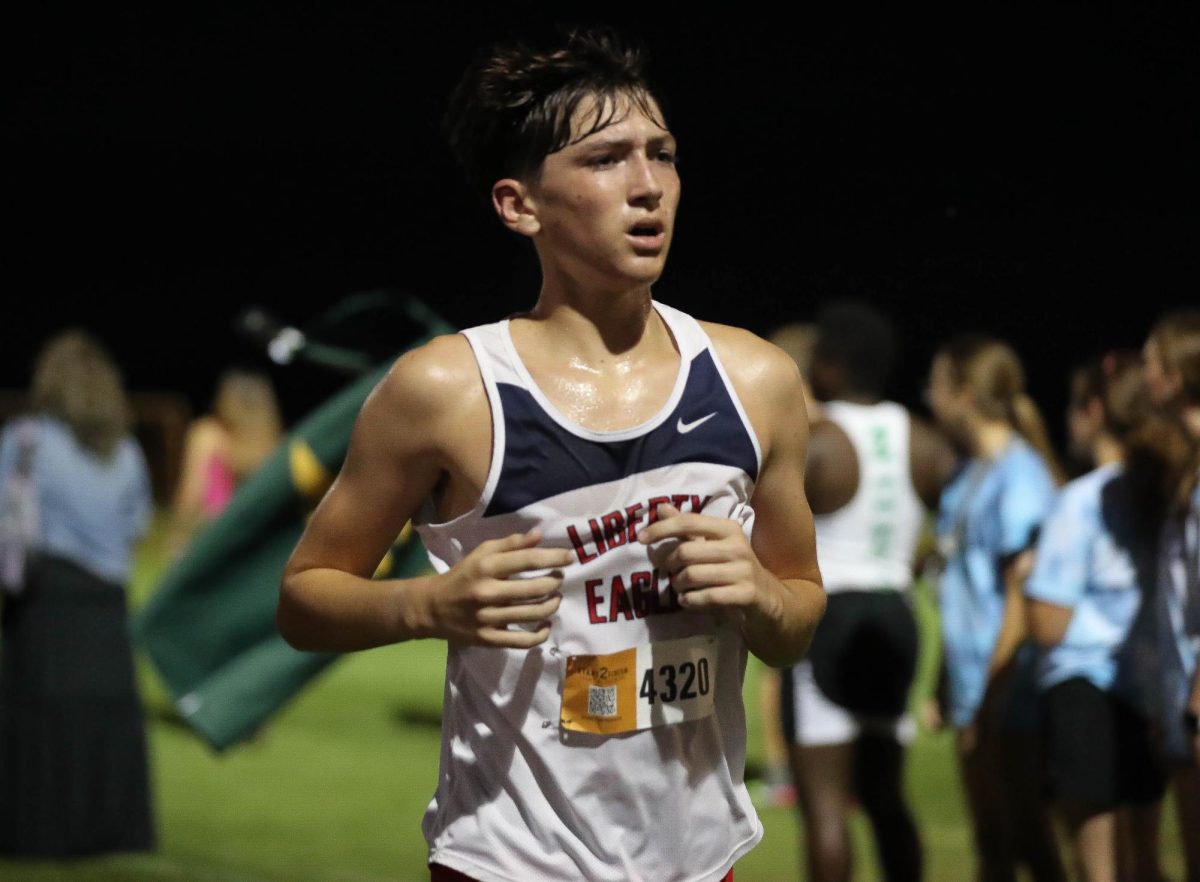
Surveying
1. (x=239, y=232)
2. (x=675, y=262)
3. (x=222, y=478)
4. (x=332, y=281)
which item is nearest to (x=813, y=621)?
(x=675, y=262)

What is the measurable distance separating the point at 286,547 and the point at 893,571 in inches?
75.6

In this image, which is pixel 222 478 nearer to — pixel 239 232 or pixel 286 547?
pixel 286 547

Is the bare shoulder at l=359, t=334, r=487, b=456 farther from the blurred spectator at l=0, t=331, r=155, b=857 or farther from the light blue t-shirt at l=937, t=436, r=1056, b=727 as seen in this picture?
the blurred spectator at l=0, t=331, r=155, b=857

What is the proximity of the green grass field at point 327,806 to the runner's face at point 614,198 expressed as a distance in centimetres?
394

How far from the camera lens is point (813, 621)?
2.28 meters

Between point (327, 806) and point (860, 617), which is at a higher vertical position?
point (860, 617)

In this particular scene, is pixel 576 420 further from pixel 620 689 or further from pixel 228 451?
pixel 228 451

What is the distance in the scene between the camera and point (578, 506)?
2.14 metres

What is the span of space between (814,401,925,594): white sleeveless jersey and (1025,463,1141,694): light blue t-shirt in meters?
0.56

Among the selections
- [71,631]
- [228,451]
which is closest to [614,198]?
[71,631]

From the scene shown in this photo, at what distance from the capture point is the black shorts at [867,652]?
Result: 15.7 ft

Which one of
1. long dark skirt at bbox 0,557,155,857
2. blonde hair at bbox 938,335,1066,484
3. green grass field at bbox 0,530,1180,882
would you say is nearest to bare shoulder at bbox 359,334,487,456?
blonde hair at bbox 938,335,1066,484

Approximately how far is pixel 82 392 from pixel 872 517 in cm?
298

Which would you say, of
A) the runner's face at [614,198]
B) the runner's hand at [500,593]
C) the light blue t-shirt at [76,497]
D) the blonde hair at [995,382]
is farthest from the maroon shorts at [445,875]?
the light blue t-shirt at [76,497]
